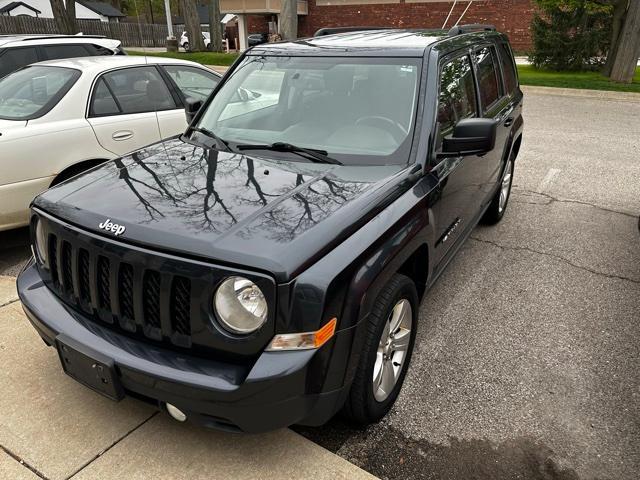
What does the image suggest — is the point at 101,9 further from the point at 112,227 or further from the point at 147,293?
the point at 147,293

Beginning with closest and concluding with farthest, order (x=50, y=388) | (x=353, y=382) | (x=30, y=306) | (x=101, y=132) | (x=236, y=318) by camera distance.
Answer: (x=236, y=318), (x=353, y=382), (x=30, y=306), (x=50, y=388), (x=101, y=132)

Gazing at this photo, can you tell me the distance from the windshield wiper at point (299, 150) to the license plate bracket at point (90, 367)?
4.75ft

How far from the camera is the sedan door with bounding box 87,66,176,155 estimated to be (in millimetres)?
4812

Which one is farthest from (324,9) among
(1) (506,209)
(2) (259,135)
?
(2) (259,135)

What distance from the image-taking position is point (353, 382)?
2.34 meters

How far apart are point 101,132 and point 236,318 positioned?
11.3ft

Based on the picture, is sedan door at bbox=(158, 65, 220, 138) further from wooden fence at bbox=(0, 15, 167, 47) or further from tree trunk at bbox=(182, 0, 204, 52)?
wooden fence at bbox=(0, 15, 167, 47)

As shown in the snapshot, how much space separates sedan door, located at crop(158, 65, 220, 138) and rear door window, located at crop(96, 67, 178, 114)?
0.10 meters

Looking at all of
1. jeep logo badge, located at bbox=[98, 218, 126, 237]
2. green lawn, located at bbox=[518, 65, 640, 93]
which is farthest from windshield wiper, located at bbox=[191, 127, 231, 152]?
green lawn, located at bbox=[518, 65, 640, 93]

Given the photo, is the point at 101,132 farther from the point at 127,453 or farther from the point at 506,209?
the point at 506,209

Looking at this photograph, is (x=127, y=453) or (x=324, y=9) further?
(x=324, y=9)

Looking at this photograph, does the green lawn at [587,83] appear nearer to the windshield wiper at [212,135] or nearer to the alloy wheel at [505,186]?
the alloy wheel at [505,186]

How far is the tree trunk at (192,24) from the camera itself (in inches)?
1018

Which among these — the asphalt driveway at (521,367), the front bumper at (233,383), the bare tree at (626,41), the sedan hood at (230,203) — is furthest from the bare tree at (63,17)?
the front bumper at (233,383)
